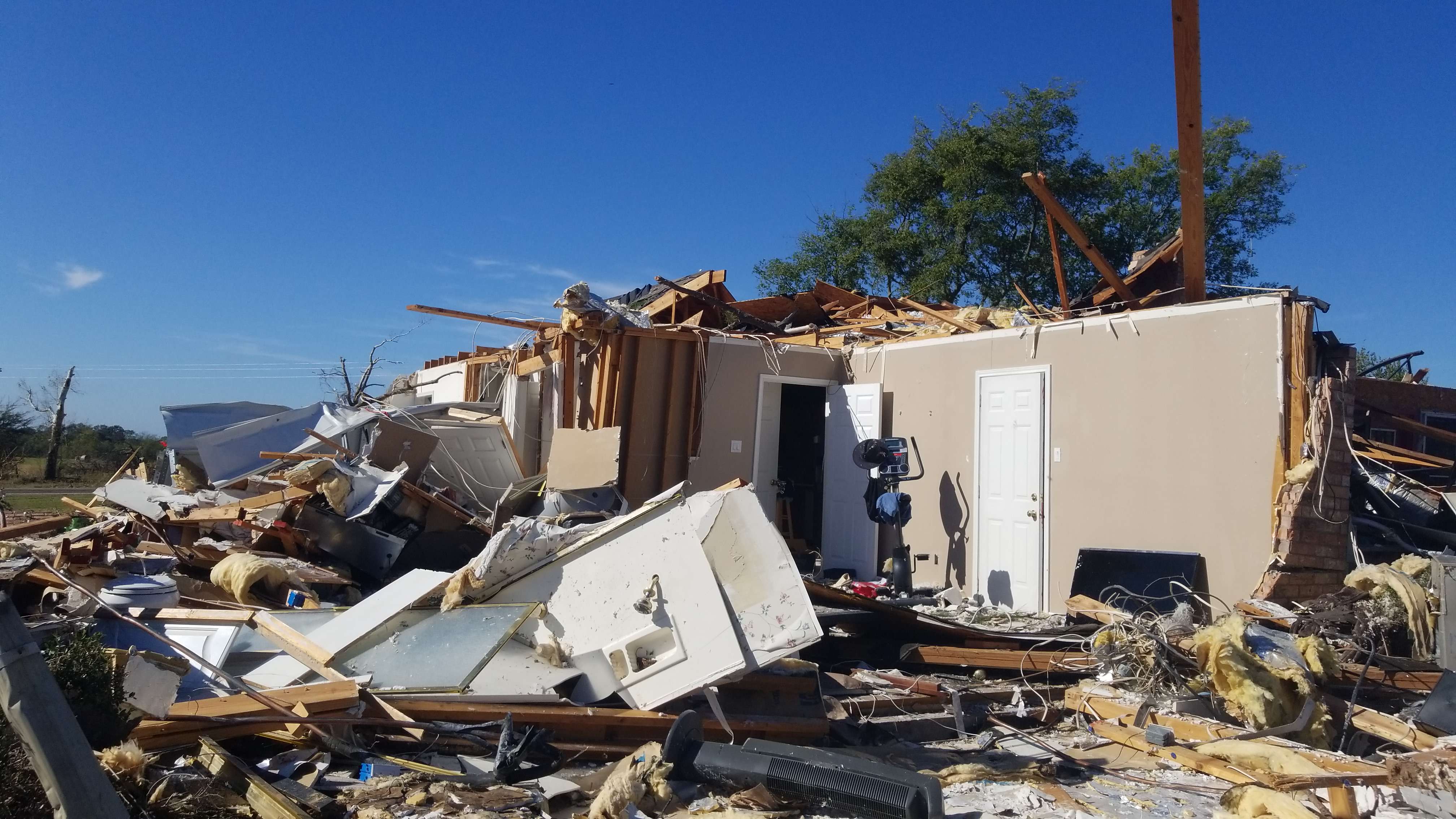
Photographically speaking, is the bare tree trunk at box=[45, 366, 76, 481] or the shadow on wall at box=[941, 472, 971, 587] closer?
the shadow on wall at box=[941, 472, 971, 587]

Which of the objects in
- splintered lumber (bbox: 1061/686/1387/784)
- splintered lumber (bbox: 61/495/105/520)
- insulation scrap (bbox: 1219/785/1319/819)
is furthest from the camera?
splintered lumber (bbox: 61/495/105/520)

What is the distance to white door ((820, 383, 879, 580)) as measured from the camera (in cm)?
1022

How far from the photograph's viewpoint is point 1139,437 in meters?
7.76

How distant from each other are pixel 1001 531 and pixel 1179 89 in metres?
4.20

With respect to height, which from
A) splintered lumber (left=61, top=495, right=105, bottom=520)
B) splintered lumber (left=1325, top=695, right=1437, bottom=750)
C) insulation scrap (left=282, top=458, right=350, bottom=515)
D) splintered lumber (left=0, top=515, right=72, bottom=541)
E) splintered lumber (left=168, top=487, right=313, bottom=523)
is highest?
insulation scrap (left=282, top=458, right=350, bottom=515)

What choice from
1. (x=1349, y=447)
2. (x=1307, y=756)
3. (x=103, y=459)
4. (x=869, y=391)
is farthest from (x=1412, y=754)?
(x=103, y=459)

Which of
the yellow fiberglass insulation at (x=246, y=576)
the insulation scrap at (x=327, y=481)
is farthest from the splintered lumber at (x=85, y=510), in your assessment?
the yellow fiberglass insulation at (x=246, y=576)

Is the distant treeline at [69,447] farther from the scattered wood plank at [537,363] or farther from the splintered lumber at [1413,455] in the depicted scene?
the splintered lumber at [1413,455]

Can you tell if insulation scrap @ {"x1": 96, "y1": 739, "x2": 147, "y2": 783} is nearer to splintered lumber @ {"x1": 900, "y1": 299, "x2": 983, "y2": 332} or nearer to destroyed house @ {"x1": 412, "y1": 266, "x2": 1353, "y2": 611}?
destroyed house @ {"x1": 412, "y1": 266, "x2": 1353, "y2": 611}

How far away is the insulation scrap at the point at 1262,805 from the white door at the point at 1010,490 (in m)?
4.22

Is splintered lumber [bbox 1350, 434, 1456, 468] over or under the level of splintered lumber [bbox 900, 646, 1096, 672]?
over

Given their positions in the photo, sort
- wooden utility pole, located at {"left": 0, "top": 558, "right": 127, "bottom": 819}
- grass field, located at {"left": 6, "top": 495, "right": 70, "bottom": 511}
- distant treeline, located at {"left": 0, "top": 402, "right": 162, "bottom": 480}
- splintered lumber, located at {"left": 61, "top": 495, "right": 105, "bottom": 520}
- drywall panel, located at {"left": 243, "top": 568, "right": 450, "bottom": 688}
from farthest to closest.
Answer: distant treeline, located at {"left": 0, "top": 402, "right": 162, "bottom": 480} → grass field, located at {"left": 6, "top": 495, "right": 70, "bottom": 511} → splintered lumber, located at {"left": 61, "top": 495, "right": 105, "bottom": 520} → drywall panel, located at {"left": 243, "top": 568, "right": 450, "bottom": 688} → wooden utility pole, located at {"left": 0, "top": 558, "right": 127, "bottom": 819}

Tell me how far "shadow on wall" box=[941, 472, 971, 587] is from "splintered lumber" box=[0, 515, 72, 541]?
371 inches

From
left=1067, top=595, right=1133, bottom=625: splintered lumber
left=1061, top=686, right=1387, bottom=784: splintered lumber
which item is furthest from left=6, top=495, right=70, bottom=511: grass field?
left=1061, top=686, right=1387, bottom=784: splintered lumber
